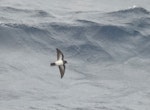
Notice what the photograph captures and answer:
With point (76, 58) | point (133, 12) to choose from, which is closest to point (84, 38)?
point (76, 58)

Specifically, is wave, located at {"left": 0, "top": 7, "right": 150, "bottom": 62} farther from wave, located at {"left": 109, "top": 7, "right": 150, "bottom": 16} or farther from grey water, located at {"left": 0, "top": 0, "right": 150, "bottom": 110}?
wave, located at {"left": 109, "top": 7, "right": 150, "bottom": 16}

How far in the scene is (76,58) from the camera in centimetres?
3959

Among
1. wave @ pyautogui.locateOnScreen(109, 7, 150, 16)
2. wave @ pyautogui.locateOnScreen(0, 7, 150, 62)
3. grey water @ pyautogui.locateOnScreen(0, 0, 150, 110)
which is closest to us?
grey water @ pyautogui.locateOnScreen(0, 0, 150, 110)

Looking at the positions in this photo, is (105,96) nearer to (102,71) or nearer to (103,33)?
(102,71)

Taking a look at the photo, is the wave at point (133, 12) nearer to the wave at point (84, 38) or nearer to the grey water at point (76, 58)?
the grey water at point (76, 58)

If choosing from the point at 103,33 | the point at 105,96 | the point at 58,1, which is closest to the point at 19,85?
the point at 105,96

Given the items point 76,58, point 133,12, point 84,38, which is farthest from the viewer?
point 133,12

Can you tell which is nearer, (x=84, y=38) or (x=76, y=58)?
(x=76, y=58)

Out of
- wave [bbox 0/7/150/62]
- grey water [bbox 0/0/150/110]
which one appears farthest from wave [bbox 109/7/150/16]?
wave [bbox 0/7/150/62]

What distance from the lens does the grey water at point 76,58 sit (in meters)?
36.2

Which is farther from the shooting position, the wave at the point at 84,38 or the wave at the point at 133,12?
the wave at the point at 133,12

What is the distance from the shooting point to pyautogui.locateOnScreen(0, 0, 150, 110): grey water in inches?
1426

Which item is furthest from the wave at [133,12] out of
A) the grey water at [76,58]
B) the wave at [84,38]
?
the wave at [84,38]

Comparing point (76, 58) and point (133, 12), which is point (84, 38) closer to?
point (76, 58)
